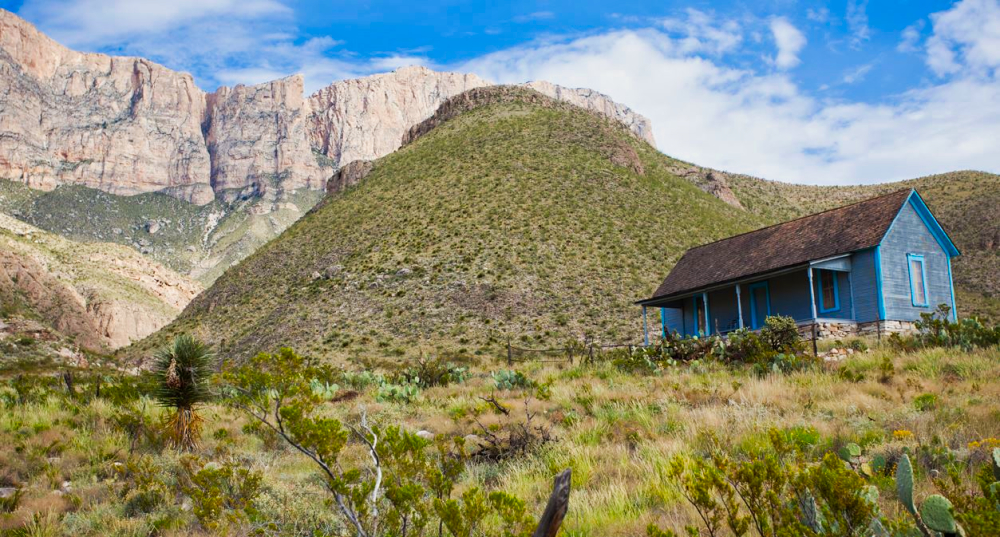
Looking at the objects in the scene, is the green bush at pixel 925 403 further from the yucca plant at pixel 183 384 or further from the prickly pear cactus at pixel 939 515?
the yucca plant at pixel 183 384

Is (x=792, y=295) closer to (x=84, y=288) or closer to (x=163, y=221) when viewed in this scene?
(x=84, y=288)

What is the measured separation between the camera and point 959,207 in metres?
59.0

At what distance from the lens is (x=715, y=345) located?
16547 millimetres

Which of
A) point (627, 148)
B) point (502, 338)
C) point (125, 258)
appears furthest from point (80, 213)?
point (502, 338)

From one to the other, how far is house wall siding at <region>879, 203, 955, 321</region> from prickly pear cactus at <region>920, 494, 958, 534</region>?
22361 mm

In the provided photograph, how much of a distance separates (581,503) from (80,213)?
146 m

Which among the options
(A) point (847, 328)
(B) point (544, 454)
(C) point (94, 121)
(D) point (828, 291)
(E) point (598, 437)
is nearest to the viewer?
(B) point (544, 454)

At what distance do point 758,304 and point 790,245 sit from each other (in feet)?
9.30

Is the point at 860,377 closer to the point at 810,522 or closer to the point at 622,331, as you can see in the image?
the point at 810,522

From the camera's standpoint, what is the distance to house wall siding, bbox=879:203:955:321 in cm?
2298

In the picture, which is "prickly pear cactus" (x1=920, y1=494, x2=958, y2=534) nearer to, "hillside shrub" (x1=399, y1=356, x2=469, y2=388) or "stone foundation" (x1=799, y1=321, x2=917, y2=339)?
"hillside shrub" (x1=399, y1=356, x2=469, y2=388)

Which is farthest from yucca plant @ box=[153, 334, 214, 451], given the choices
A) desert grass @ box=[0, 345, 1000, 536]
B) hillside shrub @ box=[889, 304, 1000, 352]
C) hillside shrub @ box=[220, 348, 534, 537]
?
hillside shrub @ box=[889, 304, 1000, 352]

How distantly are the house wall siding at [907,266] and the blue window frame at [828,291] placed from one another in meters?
1.76

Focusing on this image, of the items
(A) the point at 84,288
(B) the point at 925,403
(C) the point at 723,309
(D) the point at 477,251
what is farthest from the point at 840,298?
(A) the point at 84,288
